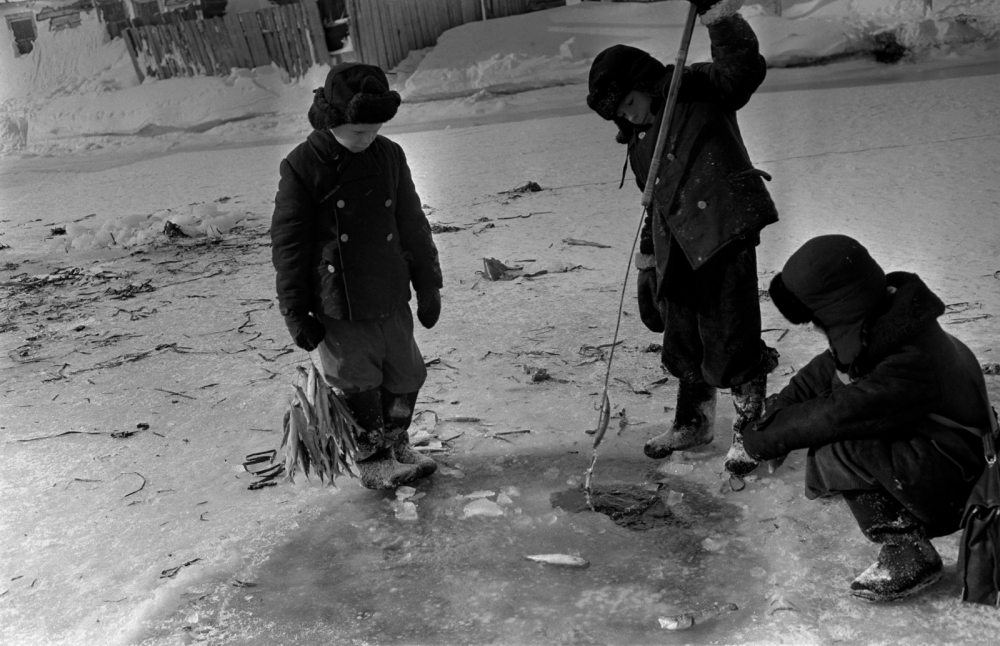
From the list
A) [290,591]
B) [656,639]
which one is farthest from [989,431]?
[290,591]

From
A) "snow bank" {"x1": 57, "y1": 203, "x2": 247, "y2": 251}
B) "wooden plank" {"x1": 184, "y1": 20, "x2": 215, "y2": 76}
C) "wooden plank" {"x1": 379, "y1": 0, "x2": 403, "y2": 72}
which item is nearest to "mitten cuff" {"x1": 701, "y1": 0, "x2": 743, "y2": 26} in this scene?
"snow bank" {"x1": 57, "y1": 203, "x2": 247, "y2": 251}

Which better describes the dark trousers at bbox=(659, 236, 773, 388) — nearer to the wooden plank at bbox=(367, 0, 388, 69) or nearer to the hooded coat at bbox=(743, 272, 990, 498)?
the hooded coat at bbox=(743, 272, 990, 498)

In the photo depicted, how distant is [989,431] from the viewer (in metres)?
2.71

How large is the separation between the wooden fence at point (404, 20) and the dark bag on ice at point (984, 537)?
15.9 metres

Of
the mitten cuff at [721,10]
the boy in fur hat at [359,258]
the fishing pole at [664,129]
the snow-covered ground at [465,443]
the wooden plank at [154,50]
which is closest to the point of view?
the snow-covered ground at [465,443]

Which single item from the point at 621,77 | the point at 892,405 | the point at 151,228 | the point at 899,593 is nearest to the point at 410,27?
the point at 151,228

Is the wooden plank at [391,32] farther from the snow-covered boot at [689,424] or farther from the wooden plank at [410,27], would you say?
the snow-covered boot at [689,424]

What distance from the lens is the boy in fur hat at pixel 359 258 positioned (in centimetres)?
362

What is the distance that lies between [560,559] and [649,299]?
3.89ft

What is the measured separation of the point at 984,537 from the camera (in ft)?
8.62

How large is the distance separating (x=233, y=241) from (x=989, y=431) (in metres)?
6.90

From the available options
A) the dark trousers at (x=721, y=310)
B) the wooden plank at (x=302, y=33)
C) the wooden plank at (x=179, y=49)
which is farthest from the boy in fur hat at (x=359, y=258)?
the wooden plank at (x=179, y=49)

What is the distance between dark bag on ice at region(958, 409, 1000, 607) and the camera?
261cm

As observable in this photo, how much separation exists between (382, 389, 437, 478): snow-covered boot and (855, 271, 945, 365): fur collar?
1.95 m
